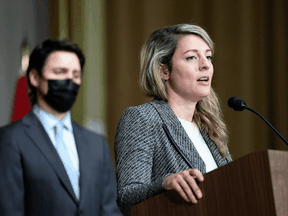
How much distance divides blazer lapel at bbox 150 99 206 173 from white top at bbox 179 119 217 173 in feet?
0.29

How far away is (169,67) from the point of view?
5.24 ft

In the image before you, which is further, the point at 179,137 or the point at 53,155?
the point at 179,137

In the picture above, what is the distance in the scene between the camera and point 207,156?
1506 millimetres

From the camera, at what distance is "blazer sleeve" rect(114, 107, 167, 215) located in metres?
1.22

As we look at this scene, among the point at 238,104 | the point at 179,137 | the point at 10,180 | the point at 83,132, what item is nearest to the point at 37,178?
the point at 10,180

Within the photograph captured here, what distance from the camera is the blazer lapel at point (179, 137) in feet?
4.48

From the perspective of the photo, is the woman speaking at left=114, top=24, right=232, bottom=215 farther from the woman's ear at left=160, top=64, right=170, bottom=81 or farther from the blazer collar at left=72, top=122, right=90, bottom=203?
the blazer collar at left=72, top=122, right=90, bottom=203

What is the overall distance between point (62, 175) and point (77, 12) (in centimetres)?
139

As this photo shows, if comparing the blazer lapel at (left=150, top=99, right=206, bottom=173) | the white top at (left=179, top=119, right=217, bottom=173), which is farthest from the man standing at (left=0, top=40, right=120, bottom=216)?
the white top at (left=179, top=119, right=217, bottom=173)

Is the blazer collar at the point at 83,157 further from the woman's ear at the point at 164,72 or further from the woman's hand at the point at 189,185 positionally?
the woman's ear at the point at 164,72

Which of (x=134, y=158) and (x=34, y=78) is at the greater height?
(x=34, y=78)

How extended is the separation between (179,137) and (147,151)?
0.16m

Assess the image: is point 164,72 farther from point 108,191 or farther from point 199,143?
point 108,191

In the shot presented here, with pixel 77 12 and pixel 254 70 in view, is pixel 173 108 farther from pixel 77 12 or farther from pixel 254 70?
pixel 254 70
